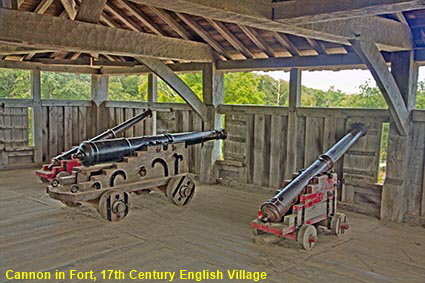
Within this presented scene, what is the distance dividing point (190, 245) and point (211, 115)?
134 inches

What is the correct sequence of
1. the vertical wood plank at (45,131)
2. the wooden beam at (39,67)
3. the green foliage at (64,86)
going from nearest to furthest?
the wooden beam at (39,67), the vertical wood plank at (45,131), the green foliage at (64,86)

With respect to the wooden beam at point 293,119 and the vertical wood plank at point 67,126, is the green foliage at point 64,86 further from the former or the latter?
the wooden beam at point 293,119

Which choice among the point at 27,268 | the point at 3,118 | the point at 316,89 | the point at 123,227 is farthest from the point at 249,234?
the point at 3,118

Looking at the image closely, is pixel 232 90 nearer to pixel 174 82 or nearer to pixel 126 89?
pixel 126 89

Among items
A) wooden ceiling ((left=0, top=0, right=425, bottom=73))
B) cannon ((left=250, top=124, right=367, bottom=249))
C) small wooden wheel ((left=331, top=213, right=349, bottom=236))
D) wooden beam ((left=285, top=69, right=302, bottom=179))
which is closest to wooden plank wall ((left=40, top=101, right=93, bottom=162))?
wooden ceiling ((left=0, top=0, right=425, bottom=73))

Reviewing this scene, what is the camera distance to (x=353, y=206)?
5.89 meters

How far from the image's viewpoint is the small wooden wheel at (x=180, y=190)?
5906 mm

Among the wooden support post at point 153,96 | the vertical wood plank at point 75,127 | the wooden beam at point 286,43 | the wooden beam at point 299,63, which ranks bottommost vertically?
the vertical wood plank at point 75,127

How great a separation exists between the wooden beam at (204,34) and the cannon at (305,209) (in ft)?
9.29

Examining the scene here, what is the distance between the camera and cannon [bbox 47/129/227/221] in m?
5.11

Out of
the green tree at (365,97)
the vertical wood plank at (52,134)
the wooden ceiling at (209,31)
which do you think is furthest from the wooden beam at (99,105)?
the green tree at (365,97)

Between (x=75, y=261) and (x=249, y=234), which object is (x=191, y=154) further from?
(x=75, y=261)

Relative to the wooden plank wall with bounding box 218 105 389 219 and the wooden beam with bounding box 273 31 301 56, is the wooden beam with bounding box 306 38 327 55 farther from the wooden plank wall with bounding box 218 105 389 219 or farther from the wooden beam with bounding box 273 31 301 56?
the wooden plank wall with bounding box 218 105 389 219

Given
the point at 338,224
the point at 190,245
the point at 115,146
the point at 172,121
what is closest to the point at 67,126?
the point at 172,121
